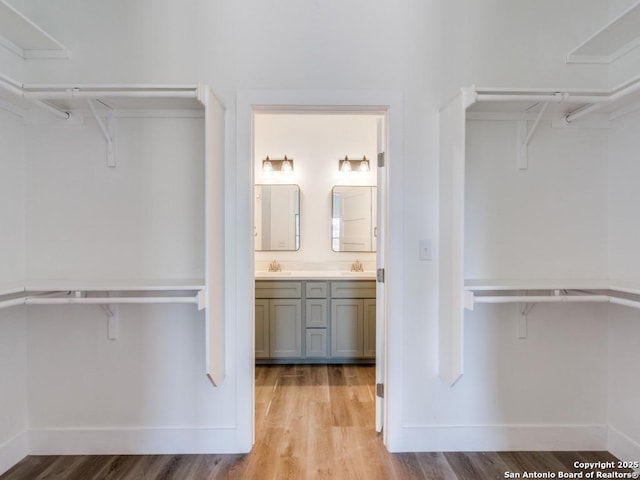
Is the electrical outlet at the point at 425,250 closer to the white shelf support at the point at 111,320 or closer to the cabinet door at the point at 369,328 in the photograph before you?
the cabinet door at the point at 369,328

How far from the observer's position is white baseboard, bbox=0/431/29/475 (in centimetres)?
174

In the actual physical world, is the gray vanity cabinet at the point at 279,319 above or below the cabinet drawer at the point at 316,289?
below

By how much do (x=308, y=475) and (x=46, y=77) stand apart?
102 inches

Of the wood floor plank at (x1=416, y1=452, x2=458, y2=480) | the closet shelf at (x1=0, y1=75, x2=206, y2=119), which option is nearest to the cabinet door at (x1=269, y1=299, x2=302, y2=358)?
the wood floor plank at (x1=416, y1=452, x2=458, y2=480)

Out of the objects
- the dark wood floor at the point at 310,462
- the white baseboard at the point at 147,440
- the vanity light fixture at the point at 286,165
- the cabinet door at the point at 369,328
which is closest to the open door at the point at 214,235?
the white baseboard at the point at 147,440

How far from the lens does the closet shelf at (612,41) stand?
1526 millimetres

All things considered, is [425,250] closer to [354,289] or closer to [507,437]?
[507,437]

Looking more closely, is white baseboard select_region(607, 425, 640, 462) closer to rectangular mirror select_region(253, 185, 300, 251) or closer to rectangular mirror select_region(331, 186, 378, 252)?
rectangular mirror select_region(331, 186, 378, 252)

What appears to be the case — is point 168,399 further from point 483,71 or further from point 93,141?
point 483,71

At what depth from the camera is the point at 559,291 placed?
66.6 inches

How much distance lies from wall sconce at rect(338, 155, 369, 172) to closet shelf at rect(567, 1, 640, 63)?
6.42 ft

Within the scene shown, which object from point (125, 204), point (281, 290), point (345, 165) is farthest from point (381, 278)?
point (345, 165)

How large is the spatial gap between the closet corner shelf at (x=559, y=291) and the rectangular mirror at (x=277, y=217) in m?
2.15

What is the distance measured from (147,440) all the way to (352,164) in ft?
9.69
